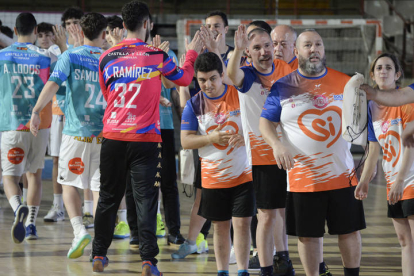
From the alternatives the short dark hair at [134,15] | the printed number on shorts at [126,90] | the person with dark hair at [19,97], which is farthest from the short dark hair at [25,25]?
the printed number on shorts at [126,90]

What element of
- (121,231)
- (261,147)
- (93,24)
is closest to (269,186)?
(261,147)

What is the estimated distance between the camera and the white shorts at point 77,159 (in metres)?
5.70

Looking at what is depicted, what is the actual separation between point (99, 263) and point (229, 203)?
1.27m

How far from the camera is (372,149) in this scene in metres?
4.35

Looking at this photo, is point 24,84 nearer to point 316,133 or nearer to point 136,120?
point 136,120

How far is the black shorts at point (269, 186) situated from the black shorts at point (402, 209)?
0.82 meters

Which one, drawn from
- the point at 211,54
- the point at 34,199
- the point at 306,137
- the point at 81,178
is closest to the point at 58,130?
the point at 34,199

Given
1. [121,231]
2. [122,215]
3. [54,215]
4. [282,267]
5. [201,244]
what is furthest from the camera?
[54,215]

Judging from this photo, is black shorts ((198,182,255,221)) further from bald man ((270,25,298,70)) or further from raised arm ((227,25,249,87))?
bald man ((270,25,298,70))

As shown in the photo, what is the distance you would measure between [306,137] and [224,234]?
1.08 metres

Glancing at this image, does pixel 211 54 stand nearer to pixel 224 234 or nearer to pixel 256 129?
pixel 256 129

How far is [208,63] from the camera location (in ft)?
15.5

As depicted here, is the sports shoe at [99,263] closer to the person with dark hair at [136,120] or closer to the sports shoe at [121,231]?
the person with dark hair at [136,120]

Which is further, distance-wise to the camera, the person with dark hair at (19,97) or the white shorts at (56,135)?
the white shorts at (56,135)
